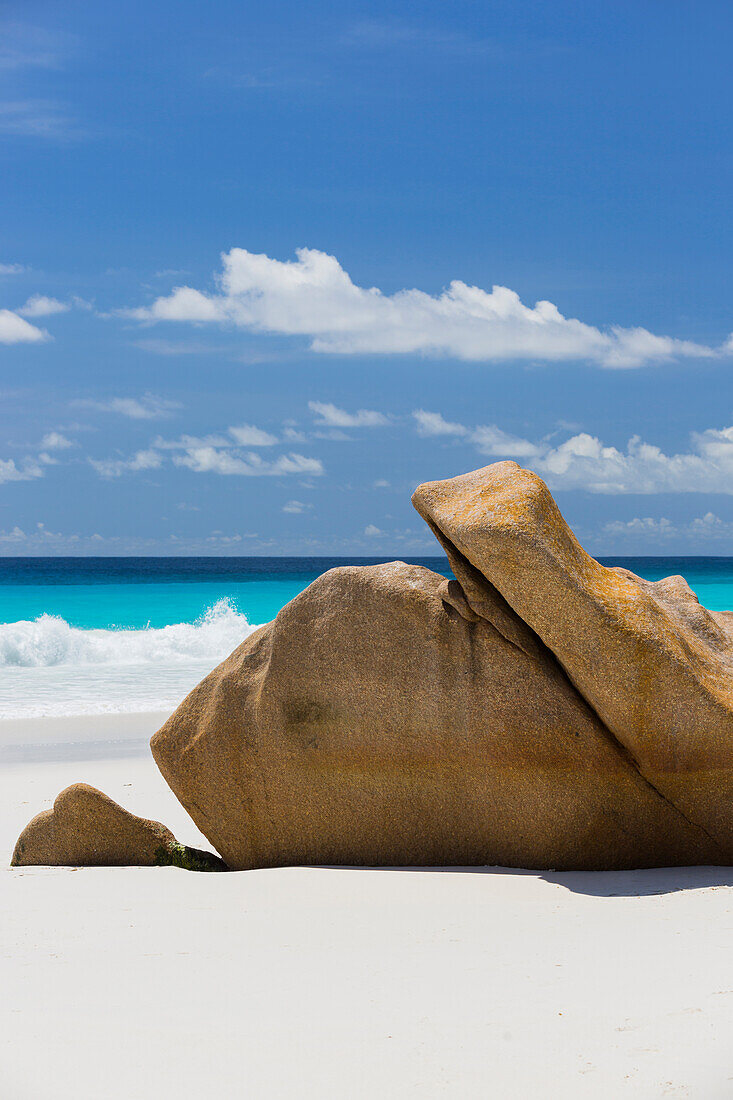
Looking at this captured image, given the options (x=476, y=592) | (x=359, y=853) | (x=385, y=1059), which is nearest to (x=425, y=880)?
(x=359, y=853)

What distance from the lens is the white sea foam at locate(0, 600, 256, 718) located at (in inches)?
493

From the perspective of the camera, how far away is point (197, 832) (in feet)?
20.4

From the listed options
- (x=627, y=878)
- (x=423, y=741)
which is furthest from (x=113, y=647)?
(x=627, y=878)

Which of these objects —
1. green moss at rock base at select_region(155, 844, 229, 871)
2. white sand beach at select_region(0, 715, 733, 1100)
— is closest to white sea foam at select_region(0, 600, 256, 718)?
green moss at rock base at select_region(155, 844, 229, 871)

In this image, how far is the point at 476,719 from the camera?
475cm

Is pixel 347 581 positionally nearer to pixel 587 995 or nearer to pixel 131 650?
pixel 587 995

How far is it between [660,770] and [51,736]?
24.4 feet

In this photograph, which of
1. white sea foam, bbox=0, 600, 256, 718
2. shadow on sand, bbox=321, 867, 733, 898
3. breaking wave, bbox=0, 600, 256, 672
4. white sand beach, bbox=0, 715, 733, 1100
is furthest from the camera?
breaking wave, bbox=0, 600, 256, 672

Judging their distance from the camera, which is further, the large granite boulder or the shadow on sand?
the large granite boulder

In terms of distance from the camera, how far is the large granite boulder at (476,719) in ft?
14.5

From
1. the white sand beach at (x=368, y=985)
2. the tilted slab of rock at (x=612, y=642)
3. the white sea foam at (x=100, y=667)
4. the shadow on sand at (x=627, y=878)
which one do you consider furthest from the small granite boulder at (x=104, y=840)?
the white sea foam at (x=100, y=667)

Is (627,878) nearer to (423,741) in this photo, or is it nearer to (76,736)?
(423,741)

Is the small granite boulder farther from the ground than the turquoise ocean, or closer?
closer

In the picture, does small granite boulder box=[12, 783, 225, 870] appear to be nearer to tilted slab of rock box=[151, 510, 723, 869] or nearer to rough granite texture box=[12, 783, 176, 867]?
rough granite texture box=[12, 783, 176, 867]
